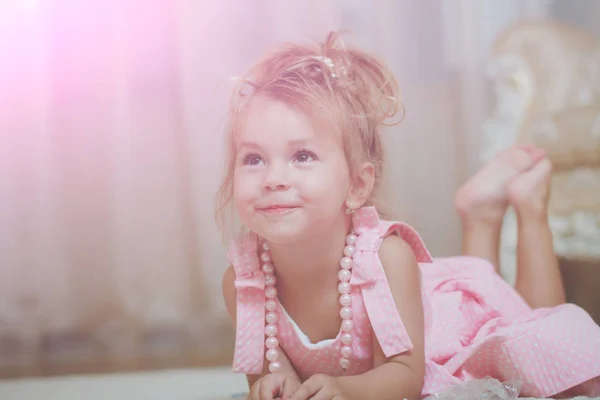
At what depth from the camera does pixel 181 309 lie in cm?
145

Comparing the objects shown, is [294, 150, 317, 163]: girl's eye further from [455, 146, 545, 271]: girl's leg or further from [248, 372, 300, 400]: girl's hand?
[455, 146, 545, 271]: girl's leg

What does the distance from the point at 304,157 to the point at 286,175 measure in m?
0.04

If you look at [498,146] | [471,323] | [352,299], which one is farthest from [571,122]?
[352,299]

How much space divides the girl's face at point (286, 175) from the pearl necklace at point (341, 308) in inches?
3.2

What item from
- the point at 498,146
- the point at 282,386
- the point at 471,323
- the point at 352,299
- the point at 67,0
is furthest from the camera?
the point at 498,146

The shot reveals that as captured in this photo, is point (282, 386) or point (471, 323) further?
point (471, 323)

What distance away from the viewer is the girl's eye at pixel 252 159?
84 centimetres

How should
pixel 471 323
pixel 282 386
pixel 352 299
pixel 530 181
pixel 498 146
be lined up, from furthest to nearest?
pixel 498 146 → pixel 530 181 → pixel 471 323 → pixel 352 299 → pixel 282 386

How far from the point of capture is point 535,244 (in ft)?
3.92

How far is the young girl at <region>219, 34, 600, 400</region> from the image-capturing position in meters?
0.81

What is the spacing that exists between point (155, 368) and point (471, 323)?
725 millimetres

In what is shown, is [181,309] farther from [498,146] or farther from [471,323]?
[498,146]

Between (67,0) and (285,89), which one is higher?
(67,0)

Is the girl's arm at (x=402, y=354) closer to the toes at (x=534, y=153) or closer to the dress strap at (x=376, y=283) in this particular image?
the dress strap at (x=376, y=283)
